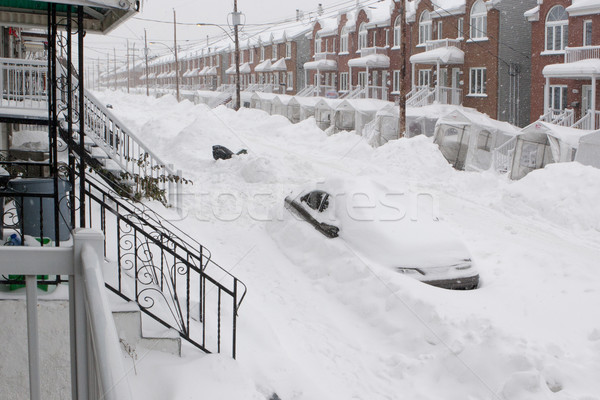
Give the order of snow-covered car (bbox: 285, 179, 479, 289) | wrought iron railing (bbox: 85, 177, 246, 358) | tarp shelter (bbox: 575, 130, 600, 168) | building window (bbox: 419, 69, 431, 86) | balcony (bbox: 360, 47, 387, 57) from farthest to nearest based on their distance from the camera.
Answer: balcony (bbox: 360, 47, 387, 57) < building window (bbox: 419, 69, 431, 86) < tarp shelter (bbox: 575, 130, 600, 168) < snow-covered car (bbox: 285, 179, 479, 289) < wrought iron railing (bbox: 85, 177, 246, 358)

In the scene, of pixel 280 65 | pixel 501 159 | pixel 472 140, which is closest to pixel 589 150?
pixel 501 159

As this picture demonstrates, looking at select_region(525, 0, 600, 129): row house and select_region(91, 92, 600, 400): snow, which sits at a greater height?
select_region(525, 0, 600, 129): row house

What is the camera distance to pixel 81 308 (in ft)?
10.5

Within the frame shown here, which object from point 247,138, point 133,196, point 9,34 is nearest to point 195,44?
point 247,138

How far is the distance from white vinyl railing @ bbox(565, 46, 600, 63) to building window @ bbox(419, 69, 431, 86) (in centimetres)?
1219

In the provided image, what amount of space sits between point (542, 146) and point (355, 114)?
15.3 metres

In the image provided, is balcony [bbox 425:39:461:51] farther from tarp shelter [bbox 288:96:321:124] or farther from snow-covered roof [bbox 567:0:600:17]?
snow-covered roof [bbox 567:0:600:17]

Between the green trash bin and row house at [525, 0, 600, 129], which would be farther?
row house at [525, 0, 600, 129]

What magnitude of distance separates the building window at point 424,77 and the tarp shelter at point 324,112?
20.1 feet

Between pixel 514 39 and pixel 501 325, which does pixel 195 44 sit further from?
pixel 501 325

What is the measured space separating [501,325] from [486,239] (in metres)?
5.21

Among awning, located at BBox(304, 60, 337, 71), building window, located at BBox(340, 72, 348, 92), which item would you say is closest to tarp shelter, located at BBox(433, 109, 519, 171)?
building window, located at BBox(340, 72, 348, 92)

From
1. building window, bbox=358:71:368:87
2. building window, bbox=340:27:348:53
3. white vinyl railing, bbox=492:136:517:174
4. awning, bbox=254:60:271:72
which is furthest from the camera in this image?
awning, bbox=254:60:271:72

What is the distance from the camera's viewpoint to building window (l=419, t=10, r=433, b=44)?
3941cm
